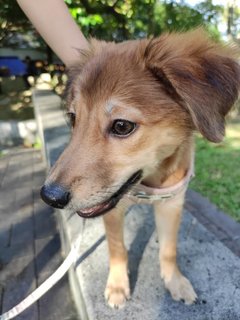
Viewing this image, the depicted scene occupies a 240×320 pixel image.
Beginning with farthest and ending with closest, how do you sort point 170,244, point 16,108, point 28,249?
point 16,108 < point 28,249 < point 170,244

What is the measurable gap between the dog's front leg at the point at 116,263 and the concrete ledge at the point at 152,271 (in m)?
0.05

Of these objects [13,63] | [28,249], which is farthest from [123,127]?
[13,63]

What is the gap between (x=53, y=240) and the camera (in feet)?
9.87

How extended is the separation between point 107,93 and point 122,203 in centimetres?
55

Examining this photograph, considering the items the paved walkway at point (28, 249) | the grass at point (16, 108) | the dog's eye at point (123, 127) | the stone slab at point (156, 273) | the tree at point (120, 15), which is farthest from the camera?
the grass at point (16, 108)

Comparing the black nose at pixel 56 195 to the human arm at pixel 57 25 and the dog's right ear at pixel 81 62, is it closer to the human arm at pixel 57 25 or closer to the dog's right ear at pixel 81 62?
the dog's right ear at pixel 81 62

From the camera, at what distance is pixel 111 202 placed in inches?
59.0

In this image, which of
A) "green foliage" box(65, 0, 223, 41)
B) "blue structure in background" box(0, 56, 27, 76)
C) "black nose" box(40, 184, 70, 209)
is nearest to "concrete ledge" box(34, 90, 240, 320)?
"black nose" box(40, 184, 70, 209)

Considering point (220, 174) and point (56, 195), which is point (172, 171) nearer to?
point (56, 195)

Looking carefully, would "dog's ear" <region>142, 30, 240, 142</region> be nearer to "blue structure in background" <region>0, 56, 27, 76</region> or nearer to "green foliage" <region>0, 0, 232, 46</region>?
"green foliage" <region>0, 0, 232, 46</region>

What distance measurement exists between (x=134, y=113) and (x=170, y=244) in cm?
79

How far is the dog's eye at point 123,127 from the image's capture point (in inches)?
55.6

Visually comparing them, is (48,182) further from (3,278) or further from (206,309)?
(3,278)

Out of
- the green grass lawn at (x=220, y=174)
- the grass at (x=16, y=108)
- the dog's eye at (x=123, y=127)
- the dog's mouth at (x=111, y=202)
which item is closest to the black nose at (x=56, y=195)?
the dog's mouth at (x=111, y=202)
